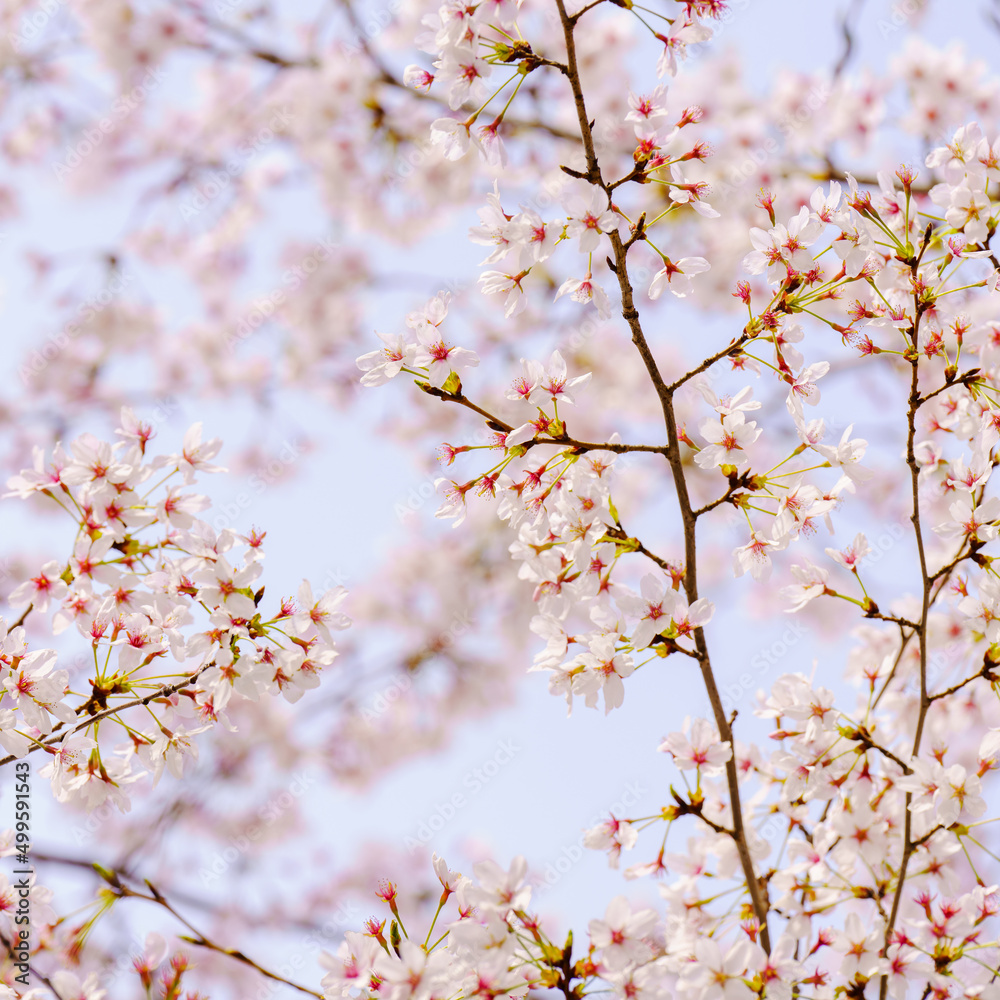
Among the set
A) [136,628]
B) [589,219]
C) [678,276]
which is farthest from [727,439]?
[136,628]

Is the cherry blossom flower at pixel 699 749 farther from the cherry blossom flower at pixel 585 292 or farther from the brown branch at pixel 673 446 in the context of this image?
the cherry blossom flower at pixel 585 292

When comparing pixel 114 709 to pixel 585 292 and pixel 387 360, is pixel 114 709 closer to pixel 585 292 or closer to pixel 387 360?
pixel 387 360

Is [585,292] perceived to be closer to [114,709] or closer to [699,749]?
[699,749]

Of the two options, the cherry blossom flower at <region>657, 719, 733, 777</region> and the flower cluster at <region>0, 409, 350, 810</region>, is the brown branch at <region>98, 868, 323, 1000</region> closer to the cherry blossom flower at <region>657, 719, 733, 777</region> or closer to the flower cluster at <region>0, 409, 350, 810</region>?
the flower cluster at <region>0, 409, 350, 810</region>

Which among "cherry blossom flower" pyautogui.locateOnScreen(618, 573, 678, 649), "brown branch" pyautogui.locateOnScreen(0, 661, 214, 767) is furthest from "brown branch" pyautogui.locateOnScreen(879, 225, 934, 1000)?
"brown branch" pyautogui.locateOnScreen(0, 661, 214, 767)

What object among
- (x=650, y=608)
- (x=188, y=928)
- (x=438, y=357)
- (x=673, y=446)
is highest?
(x=438, y=357)

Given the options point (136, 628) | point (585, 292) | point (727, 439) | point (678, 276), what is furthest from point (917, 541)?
point (136, 628)

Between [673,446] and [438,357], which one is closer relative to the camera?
[673,446]

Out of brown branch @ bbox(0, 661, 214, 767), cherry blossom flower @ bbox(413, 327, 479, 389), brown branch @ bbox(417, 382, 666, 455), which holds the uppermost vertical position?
cherry blossom flower @ bbox(413, 327, 479, 389)

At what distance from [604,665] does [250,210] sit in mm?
6785

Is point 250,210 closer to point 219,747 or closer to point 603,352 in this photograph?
point 603,352

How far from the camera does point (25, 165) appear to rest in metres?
7.11

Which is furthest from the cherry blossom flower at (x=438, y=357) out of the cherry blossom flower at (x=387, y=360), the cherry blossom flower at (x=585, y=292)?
the cherry blossom flower at (x=585, y=292)

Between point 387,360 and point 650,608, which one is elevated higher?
point 387,360
